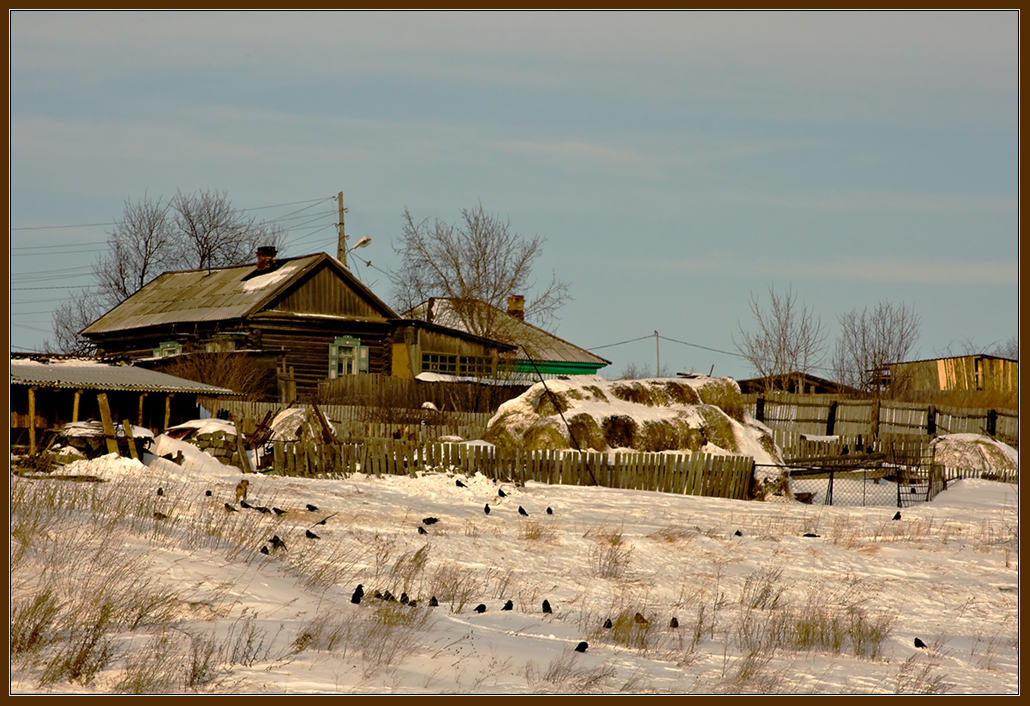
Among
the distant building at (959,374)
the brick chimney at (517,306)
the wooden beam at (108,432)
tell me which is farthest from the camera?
the brick chimney at (517,306)

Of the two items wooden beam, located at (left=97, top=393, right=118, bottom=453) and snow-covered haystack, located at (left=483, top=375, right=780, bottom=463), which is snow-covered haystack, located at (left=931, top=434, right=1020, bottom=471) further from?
wooden beam, located at (left=97, top=393, right=118, bottom=453)

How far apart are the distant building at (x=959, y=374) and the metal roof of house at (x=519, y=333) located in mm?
14082

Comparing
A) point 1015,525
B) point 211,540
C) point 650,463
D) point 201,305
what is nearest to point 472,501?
point 650,463

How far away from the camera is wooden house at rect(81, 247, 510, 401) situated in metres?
39.8

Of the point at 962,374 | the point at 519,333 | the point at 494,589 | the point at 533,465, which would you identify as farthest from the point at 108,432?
the point at 962,374

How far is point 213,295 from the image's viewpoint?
140 ft

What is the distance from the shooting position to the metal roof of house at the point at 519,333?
50938 mm

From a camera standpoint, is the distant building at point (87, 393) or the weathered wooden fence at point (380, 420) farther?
the weathered wooden fence at point (380, 420)

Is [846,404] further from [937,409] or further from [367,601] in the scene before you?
[367,601]

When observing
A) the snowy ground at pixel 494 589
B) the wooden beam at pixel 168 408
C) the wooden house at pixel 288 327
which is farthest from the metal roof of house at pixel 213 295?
the snowy ground at pixel 494 589

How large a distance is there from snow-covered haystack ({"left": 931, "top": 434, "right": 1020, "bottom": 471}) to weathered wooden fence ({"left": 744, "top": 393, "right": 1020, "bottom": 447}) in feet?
14.9

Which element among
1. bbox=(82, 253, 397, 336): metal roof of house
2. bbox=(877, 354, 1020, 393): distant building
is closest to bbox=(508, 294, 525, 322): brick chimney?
bbox=(82, 253, 397, 336): metal roof of house

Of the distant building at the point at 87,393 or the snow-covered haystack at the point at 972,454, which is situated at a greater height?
the distant building at the point at 87,393

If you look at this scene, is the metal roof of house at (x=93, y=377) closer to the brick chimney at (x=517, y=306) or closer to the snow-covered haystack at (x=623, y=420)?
the snow-covered haystack at (x=623, y=420)
